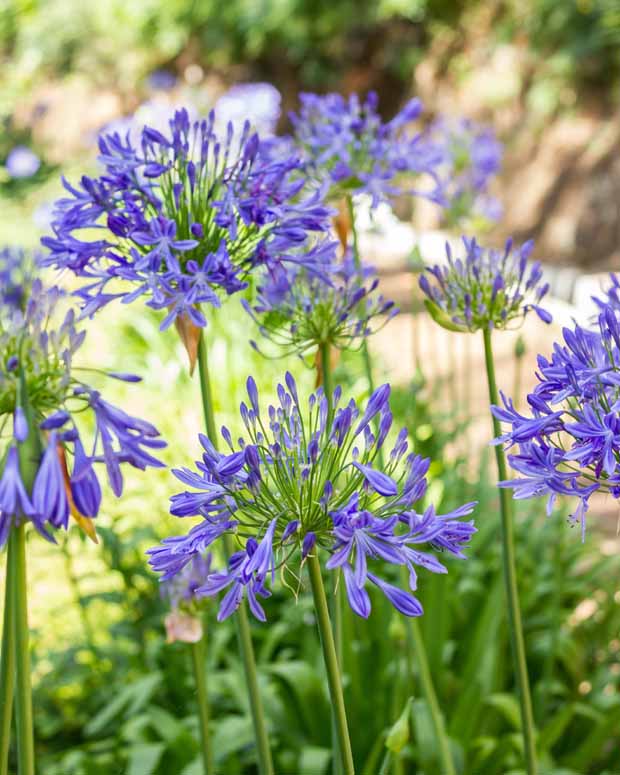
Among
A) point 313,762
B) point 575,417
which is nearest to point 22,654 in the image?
point 575,417

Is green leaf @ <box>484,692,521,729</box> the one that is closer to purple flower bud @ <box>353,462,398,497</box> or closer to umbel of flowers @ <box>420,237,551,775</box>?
umbel of flowers @ <box>420,237,551,775</box>

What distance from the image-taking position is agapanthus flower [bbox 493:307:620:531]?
948mm

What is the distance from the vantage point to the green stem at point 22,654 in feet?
2.91

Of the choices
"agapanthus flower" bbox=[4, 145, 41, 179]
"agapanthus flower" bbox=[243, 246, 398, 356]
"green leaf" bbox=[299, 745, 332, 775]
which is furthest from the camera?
"agapanthus flower" bbox=[4, 145, 41, 179]

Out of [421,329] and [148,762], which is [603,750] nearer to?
[148,762]

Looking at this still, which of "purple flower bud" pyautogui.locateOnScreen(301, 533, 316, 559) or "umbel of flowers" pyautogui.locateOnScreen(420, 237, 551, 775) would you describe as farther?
"umbel of flowers" pyautogui.locateOnScreen(420, 237, 551, 775)

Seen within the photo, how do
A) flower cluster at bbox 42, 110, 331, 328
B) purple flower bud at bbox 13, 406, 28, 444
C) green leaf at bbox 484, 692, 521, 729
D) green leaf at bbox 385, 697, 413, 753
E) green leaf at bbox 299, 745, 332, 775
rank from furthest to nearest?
green leaf at bbox 484, 692, 521, 729 → green leaf at bbox 299, 745, 332, 775 → flower cluster at bbox 42, 110, 331, 328 → green leaf at bbox 385, 697, 413, 753 → purple flower bud at bbox 13, 406, 28, 444

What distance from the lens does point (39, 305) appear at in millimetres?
1009

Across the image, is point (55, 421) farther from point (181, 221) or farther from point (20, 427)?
point (181, 221)

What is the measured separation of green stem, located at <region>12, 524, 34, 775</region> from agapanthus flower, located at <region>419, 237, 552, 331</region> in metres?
0.81

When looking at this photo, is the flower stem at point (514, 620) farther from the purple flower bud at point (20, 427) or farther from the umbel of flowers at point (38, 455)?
the purple flower bud at point (20, 427)

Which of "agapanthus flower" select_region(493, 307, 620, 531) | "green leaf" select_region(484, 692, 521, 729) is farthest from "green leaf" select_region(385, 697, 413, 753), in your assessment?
"green leaf" select_region(484, 692, 521, 729)

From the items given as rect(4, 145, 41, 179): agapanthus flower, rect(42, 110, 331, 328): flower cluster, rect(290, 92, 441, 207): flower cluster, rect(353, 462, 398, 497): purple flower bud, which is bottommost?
rect(353, 462, 398, 497): purple flower bud

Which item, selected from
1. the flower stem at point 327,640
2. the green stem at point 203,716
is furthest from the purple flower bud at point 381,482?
the green stem at point 203,716
